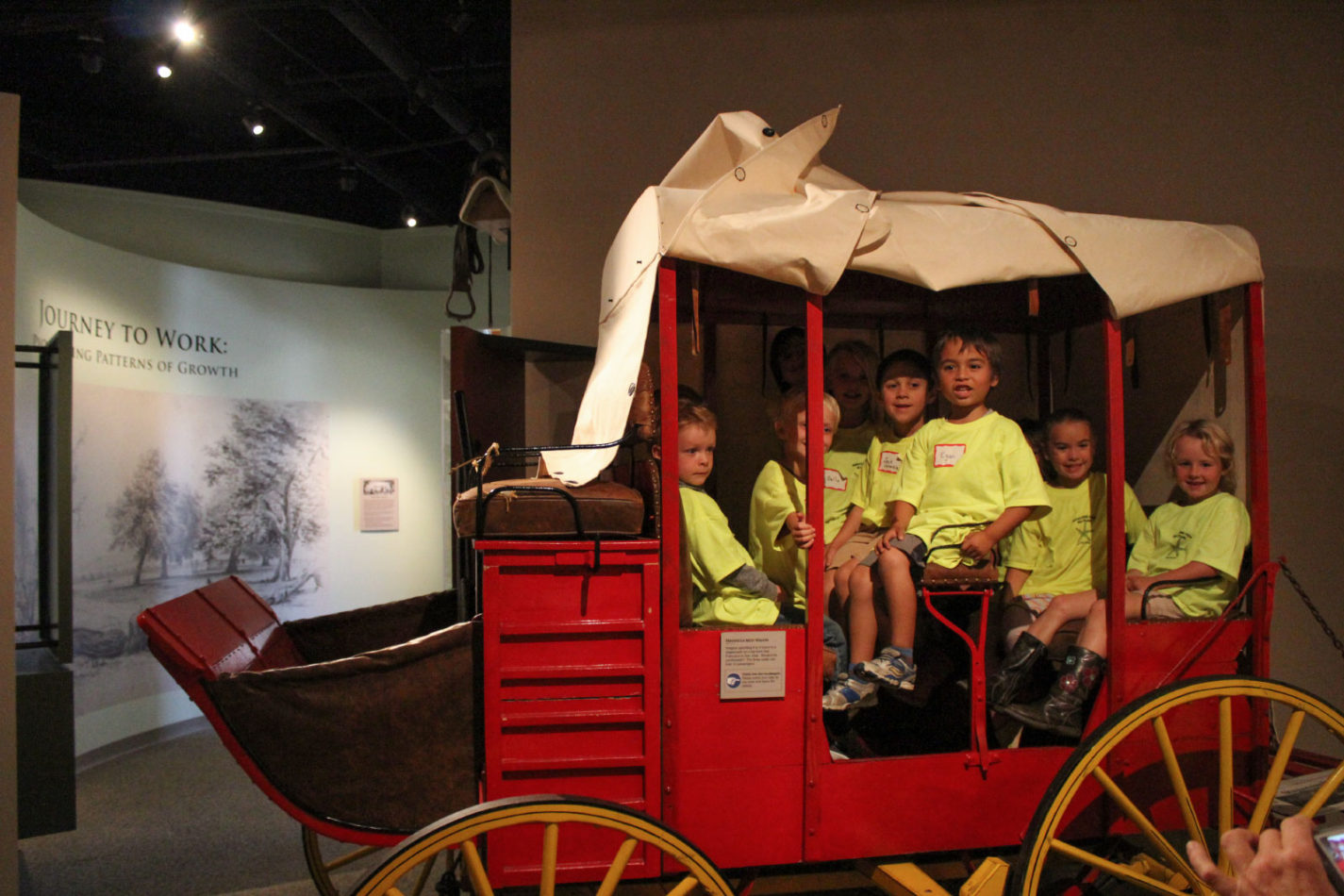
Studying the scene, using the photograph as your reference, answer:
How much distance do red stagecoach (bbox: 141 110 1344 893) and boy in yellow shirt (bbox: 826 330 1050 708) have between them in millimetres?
182

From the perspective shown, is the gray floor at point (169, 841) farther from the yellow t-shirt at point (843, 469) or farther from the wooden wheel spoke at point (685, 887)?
the yellow t-shirt at point (843, 469)

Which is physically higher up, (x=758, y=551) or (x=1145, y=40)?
(x=1145, y=40)

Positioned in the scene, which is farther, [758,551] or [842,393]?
[842,393]

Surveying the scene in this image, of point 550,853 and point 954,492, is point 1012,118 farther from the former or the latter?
point 550,853

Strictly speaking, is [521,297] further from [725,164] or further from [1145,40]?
[1145,40]

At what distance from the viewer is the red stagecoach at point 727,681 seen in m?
2.17

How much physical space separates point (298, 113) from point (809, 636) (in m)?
5.39

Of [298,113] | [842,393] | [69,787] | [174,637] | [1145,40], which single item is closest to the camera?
[174,637]

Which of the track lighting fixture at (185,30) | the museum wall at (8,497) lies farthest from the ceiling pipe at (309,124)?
the museum wall at (8,497)

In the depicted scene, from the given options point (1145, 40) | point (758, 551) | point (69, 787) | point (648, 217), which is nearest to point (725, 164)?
point (648, 217)

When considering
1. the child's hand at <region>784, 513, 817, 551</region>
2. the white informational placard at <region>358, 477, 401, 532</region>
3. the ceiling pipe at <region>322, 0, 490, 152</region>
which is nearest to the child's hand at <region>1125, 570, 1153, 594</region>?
the child's hand at <region>784, 513, 817, 551</region>

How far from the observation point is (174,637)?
7.02 feet

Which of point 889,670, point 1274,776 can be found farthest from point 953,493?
point 1274,776

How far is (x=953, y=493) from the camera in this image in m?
2.79
